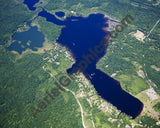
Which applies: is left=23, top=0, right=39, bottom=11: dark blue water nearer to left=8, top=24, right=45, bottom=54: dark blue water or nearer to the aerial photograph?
the aerial photograph

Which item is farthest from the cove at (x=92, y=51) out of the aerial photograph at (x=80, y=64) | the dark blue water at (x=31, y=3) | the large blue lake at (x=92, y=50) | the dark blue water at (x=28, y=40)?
the dark blue water at (x=28, y=40)

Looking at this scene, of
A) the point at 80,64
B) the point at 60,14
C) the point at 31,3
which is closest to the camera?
the point at 80,64

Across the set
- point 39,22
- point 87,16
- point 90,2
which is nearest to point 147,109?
point 87,16

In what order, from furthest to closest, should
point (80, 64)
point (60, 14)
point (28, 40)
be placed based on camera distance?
1. point (60, 14)
2. point (28, 40)
3. point (80, 64)

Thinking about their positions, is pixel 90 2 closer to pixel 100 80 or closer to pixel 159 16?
pixel 159 16

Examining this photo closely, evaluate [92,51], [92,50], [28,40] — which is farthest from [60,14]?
[92,51]

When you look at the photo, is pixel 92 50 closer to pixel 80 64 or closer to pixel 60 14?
pixel 80 64

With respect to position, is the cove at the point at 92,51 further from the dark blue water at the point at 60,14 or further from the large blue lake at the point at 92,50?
the dark blue water at the point at 60,14
